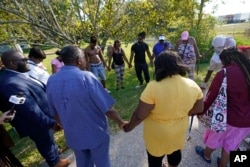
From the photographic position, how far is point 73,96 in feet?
6.36

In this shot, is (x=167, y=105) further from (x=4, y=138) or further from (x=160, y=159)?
(x=4, y=138)

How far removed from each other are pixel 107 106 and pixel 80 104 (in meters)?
0.26

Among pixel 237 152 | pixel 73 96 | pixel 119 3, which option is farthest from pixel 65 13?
pixel 237 152

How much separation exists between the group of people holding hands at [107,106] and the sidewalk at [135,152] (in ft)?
0.89

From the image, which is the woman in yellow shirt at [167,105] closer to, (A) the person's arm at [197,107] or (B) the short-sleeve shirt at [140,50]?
(A) the person's arm at [197,107]

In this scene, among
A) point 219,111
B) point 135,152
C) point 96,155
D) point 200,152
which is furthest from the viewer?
point 135,152

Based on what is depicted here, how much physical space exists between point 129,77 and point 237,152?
582 cm

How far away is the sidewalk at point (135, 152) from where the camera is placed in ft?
10.1

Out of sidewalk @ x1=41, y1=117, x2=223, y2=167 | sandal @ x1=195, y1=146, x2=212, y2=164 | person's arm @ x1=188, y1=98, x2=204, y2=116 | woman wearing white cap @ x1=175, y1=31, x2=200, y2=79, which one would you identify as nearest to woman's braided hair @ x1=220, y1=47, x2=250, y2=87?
person's arm @ x1=188, y1=98, x2=204, y2=116

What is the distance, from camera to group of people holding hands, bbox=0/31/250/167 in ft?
6.30

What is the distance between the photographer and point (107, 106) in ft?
6.72

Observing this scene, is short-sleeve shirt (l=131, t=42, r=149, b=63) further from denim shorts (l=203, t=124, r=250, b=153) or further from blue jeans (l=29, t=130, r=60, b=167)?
blue jeans (l=29, t=130, r=60, b=167)

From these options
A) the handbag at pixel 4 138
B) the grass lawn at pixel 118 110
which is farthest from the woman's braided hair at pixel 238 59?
the handbag at pixel 4 138

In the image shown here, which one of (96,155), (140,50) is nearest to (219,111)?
(96,155)
